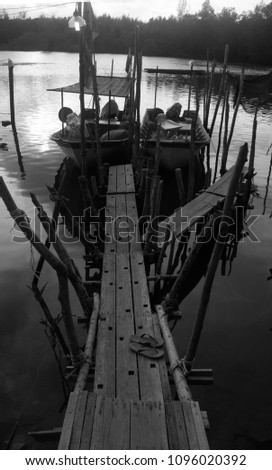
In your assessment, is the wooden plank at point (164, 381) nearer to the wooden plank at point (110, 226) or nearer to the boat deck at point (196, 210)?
the wooden plank at point (110, 226)

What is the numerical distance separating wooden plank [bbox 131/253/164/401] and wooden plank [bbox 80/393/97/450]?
780 mm

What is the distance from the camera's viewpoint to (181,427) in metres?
4.48

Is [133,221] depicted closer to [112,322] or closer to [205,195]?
[205,195]

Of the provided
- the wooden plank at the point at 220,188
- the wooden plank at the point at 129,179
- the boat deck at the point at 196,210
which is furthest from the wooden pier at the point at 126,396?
the wooden plank at the point at 129,179

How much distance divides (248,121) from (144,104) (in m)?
14.0

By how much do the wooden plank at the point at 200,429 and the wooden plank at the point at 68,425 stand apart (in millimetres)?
1546

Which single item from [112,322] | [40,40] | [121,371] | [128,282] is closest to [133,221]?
[128,282]

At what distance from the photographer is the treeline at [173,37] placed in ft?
262

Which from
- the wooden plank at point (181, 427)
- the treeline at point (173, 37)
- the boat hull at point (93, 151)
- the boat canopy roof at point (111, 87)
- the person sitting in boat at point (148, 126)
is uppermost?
the treeline at point (173, 37)

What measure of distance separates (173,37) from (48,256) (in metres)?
110

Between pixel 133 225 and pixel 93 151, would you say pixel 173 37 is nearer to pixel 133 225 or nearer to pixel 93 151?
pixel 93 151

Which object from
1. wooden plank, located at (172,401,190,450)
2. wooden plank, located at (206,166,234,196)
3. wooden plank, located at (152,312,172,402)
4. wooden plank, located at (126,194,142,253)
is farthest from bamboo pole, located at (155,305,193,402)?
wooden plank, located at (206,166,234,196)
